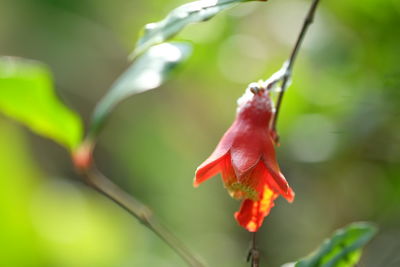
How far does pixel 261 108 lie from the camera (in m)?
1.10

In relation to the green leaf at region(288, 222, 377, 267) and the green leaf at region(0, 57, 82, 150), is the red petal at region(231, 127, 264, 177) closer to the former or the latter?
the green leaf at region(288, 222, 377, 267)

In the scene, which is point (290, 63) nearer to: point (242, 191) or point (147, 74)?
point (242, 191)

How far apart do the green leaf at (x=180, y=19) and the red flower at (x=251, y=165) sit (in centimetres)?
14

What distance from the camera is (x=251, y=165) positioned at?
102cm

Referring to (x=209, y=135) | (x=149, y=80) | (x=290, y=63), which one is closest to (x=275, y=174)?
(x=290, y=63)

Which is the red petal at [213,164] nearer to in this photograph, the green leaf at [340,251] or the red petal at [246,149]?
the red petal at [246,149]

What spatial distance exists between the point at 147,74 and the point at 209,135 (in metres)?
1.49

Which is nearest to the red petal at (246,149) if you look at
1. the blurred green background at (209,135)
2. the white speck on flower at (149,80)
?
the white speck on flower at (149,80)

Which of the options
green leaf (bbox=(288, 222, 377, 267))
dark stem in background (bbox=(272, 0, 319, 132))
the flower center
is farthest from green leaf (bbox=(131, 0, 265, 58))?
green leaf (bbox=(288, 222, 377, 267))

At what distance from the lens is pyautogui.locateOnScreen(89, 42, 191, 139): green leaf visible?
136cm

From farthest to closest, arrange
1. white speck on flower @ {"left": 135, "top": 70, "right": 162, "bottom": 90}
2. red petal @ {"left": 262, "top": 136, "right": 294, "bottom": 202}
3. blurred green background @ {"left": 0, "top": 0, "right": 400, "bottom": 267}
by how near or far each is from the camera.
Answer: blurred green background @ {"left": 0, "top": 0, "right": 400, "bottom": 267}, white speck on flower @ {"left": 135, "top": 70, "right": 162, "bottom": 90}, red petal @ {"left": 262, "top": 136, "right": 294, "bottom": 202}

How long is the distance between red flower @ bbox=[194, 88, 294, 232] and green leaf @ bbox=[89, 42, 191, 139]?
0.28m

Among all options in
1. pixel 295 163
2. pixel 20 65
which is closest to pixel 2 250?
pixel 20 65

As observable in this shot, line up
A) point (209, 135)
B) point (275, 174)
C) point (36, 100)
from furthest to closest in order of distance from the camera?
point (209, 135), point (36, 100), point (275, 174)
